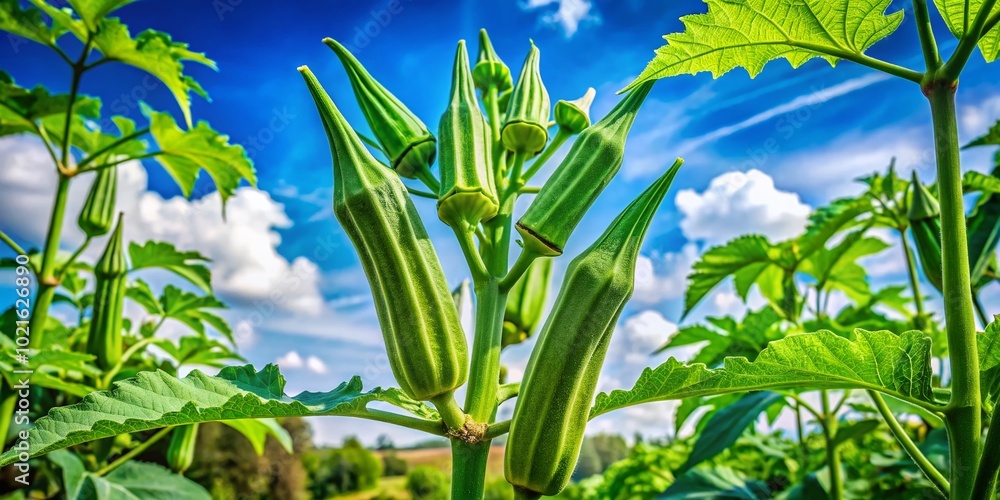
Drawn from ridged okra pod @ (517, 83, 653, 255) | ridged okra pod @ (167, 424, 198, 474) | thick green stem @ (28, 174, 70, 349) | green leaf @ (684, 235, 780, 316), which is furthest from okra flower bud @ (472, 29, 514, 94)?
ridged okra pod @ (167, 424, 198, 474)

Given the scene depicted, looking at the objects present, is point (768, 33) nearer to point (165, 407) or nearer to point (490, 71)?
point (490, 71)

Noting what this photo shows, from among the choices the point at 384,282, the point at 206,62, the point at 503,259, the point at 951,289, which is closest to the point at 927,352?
the point at 951,289

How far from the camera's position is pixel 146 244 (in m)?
2.19

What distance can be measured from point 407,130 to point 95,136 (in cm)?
193

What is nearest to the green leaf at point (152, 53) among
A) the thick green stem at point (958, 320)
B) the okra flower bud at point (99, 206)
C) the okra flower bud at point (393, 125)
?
the okra flower bud at point (99, 206)

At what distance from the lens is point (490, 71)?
1.15 m

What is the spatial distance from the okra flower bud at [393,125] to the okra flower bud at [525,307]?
25cm

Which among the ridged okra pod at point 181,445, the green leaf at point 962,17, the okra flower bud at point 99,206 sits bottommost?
the ridged okra pod at point 181,445

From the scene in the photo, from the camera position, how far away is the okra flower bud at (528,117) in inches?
37.8

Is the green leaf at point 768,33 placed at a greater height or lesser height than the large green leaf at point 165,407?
greater

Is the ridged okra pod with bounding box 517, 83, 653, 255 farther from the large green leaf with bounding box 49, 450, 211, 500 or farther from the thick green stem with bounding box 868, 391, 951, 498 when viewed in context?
the large green leaf with bounding box 49, 450, 211, 500

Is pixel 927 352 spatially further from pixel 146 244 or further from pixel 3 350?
pixel 146 244

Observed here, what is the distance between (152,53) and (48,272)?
0.72m

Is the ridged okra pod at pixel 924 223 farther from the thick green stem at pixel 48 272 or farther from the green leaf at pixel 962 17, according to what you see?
the thick green stem at pixel 48 272
